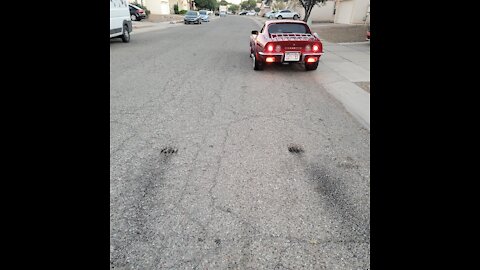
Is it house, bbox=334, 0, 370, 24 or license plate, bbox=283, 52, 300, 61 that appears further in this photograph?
house, bbox=334, 0, 370, 24

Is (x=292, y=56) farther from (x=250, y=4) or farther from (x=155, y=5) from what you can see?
(x=250, y=4)

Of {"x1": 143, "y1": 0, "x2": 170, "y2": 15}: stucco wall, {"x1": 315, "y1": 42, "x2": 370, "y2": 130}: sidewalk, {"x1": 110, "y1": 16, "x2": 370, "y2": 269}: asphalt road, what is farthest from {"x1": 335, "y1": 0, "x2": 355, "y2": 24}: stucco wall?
{"x1": 143, "y1": 0, "x2": 170, "y2": 15}: stucco wall

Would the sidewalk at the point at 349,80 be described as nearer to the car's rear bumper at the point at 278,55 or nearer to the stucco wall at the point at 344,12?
the car's rear bumper at the point at 278,55

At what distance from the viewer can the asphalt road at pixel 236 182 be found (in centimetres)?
205

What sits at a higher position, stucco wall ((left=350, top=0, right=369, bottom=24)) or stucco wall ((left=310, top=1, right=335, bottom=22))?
stucco wall ((left=310, top=1, right=335, bottom=22))

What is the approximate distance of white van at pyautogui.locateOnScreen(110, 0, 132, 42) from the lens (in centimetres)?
1159

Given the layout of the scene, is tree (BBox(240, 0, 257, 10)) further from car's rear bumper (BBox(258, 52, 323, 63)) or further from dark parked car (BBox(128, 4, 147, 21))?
car's rear bumper (BBox(258, 52, 323, 63))

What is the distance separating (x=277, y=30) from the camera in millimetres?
7602

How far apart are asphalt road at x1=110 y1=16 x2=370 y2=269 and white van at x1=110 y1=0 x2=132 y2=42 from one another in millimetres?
7555

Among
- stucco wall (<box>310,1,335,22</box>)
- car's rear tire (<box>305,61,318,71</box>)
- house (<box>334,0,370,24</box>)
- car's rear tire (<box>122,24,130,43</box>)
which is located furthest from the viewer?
stucco wall (<box>310,1,335,22</box>)
